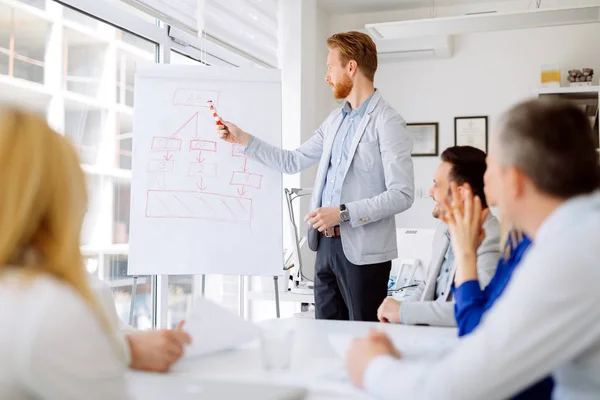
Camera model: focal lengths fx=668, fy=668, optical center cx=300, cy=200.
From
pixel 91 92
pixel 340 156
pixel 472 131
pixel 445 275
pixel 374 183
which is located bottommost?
pixel 445 275

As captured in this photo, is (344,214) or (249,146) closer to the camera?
(344,214)

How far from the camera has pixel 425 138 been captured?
582cm

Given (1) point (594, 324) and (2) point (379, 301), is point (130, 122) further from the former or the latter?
(1) point (594, 324)

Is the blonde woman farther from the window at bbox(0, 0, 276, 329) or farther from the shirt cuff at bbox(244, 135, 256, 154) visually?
the window at bbox(0, 0, 276, 329)

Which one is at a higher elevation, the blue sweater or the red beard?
the red beard

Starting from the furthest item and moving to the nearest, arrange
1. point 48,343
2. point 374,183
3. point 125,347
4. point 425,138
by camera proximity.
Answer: point 425,138, point 374,183, point 125,347, point 48,343

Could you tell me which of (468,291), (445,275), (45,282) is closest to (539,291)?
(468,291)

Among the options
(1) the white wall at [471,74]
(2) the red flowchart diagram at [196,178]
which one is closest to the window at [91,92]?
(2) the red flowchart diagram at [196,178]

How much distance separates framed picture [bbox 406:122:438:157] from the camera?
19.0ft

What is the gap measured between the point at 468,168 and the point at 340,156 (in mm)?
801

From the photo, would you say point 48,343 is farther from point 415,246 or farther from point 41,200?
point 415,246

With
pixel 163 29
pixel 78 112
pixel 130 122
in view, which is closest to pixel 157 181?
pixel 78 112

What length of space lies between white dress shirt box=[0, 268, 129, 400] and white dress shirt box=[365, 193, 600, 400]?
476 mm

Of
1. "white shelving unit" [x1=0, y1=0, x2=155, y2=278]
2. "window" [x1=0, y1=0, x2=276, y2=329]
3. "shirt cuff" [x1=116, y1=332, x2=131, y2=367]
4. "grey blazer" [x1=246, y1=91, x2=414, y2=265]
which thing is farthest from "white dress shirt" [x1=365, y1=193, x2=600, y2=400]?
"white shelving unit" [x1=0, y1=0, x2=155, y2=278]
